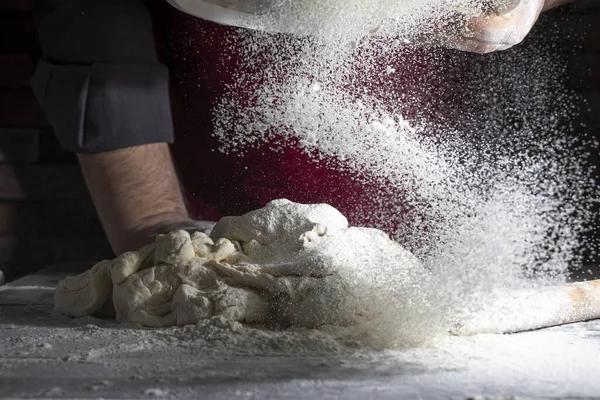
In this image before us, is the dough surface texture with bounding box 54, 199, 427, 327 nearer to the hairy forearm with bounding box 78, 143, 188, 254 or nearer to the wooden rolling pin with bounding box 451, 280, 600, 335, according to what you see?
the wooden rolling pin with bounding box 451, 280, 600, 335

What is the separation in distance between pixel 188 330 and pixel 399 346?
27 centimetres

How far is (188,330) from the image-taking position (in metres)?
0.94

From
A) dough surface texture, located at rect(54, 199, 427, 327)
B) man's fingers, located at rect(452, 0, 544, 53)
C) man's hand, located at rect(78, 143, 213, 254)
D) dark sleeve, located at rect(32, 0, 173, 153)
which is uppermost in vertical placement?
man's fingers, located at rect(452, 0, 544, 53)

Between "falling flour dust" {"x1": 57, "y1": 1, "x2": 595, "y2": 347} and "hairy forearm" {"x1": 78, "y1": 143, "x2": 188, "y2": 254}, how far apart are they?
0.20 meters

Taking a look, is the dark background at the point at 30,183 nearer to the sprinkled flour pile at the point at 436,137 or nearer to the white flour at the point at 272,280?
the sprinkled flour pile at the point at 436,137

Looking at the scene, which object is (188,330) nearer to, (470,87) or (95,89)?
(95,89)

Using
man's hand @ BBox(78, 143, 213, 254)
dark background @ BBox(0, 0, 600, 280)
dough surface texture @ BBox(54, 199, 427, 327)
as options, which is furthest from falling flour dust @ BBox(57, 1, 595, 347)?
dark background @ BBox(0, 0, 600, 280)

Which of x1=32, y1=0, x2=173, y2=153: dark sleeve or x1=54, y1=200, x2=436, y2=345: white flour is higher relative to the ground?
x1=32, y1=0, x2=173, y2=153: dark sleeve

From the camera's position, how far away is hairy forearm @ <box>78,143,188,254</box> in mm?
1473

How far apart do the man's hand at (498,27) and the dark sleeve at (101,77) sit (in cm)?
66

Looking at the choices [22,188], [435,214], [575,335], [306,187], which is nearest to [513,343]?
[575,335]

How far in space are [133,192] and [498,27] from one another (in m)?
0.79

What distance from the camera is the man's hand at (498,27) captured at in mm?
1101

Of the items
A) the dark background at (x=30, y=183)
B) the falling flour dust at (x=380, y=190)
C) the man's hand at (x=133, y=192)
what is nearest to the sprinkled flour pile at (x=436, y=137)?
the falling flour dust at (x=380, y=190)
